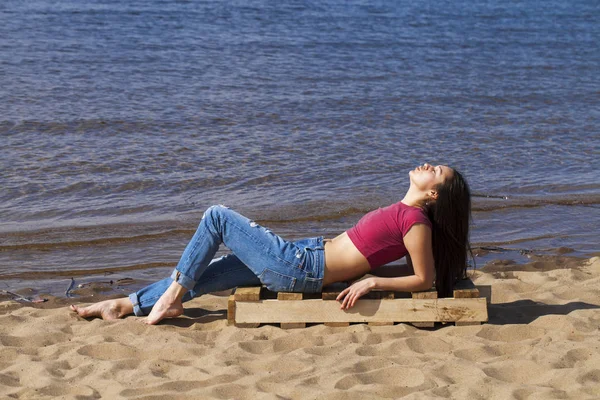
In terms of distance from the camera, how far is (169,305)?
513 centimetres

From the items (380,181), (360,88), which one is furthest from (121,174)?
(360,88)

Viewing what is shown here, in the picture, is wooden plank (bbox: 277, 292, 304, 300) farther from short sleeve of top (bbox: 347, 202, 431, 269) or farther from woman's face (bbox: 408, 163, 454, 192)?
woman's face (bbox: 408, 163, 454, 192)

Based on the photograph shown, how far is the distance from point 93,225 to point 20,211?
0.94 m

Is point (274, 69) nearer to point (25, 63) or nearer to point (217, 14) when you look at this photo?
point (25, 63)

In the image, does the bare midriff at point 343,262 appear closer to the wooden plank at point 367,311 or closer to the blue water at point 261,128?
the wooden plank at point 367,311

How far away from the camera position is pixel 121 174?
31.4 ft

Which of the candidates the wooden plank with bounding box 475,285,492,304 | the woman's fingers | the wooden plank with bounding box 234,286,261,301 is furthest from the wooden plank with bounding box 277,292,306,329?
the wooden plank with bounding box 475,285,492,304

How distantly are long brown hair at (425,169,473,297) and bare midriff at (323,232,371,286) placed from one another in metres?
0.48

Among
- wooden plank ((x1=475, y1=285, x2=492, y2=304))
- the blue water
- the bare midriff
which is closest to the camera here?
the bare midriff

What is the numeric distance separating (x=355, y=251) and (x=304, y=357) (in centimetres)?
89

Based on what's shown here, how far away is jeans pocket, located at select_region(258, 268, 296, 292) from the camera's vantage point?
498 cm

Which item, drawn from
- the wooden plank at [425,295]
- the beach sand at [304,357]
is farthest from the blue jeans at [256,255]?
the wooden plank at [425,295]

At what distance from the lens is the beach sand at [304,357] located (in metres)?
3.92

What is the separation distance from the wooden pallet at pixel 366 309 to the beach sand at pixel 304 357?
0.06 m
